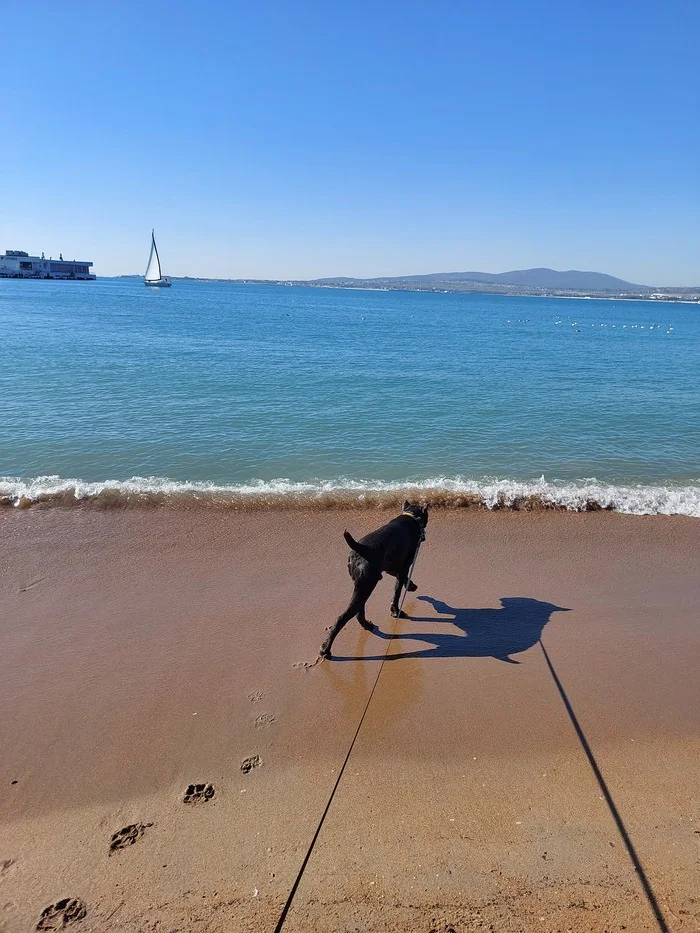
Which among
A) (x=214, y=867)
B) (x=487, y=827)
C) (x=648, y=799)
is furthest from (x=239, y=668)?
(x=648, y=799)

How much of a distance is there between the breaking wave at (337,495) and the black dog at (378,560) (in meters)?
3.83

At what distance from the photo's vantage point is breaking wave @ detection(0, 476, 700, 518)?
32.2 ft

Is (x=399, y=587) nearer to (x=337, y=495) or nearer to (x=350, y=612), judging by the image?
(x=350, y=612)

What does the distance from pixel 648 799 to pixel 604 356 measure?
128 feet

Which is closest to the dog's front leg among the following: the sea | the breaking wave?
the breaking wave

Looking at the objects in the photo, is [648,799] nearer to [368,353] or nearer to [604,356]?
[368,353]

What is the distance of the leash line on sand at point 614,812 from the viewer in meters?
3.12

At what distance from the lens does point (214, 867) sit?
11.0 ft

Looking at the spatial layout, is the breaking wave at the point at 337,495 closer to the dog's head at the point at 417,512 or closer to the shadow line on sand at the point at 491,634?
the dog's head at the point at 417,512

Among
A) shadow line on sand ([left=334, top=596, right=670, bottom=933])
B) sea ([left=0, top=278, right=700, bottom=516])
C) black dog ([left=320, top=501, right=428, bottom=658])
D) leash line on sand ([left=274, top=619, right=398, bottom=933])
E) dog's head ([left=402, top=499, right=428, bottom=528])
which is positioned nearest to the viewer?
leash line on sand ([left=274, top=619, right=398, bottom=933])

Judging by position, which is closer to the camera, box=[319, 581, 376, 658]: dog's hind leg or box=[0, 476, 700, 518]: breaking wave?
box=[319, 581, 376, 658]: dog's hind leg

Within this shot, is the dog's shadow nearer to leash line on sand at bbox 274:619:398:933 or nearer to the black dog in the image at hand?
the black dog

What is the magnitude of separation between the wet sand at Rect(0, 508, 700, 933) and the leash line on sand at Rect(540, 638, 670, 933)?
3cm

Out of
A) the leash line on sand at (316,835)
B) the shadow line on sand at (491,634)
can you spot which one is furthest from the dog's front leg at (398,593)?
the leash line on sand at (316,835)
